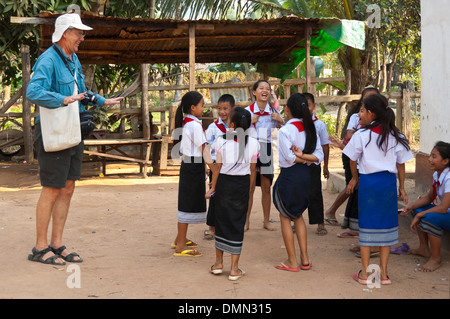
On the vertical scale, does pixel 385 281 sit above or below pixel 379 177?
below

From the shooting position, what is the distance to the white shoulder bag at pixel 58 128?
4250 millimetres

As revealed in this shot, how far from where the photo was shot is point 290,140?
4375 mm

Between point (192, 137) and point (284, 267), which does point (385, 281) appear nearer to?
point (284, 267)

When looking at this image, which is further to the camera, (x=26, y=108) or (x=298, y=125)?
(x=26, y=108)

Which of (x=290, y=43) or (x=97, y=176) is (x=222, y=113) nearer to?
(x=290, y=43)

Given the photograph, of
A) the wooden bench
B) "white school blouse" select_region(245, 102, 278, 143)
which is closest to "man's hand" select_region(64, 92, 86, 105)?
"white school blouse" select_region(245, 102, 278, 143)

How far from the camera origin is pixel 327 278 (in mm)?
4203

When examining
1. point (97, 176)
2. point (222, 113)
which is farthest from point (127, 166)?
point (222, 113)

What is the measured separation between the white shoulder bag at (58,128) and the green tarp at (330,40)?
5040mm

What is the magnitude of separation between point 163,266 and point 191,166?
3.01 ft

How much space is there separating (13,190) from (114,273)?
18.8 feet

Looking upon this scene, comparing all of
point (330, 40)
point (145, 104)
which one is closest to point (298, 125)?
point (330, 40)

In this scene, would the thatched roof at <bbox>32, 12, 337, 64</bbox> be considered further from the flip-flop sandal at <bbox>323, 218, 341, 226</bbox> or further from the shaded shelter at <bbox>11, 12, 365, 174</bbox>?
the flip-flop sandal at <bbox>323, 218, 341, 226</bbox>

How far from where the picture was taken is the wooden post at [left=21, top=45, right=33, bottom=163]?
39.9ft
